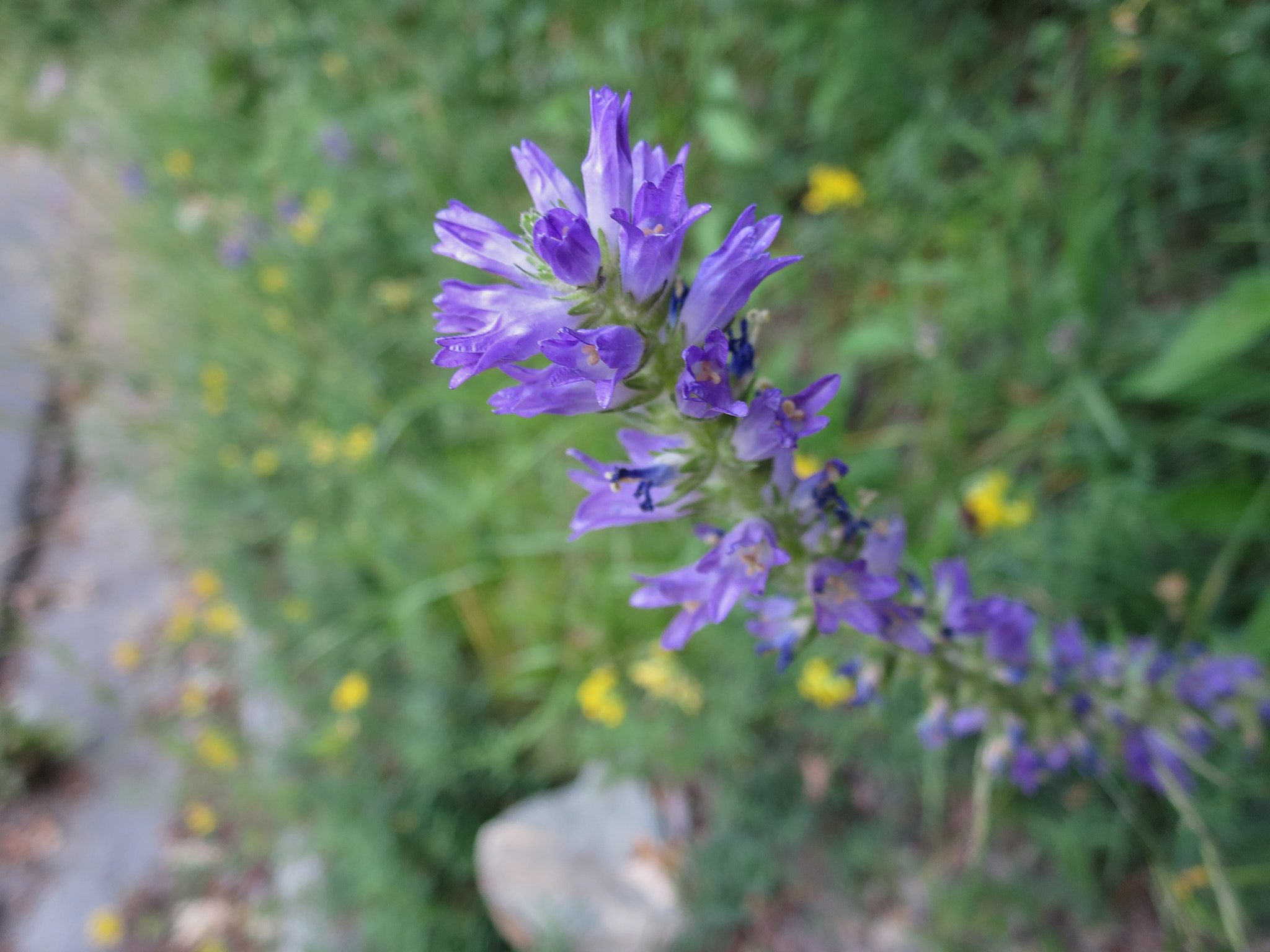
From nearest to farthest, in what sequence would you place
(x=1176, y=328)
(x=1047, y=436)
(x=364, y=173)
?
(x=1176, y=328)
(x=1047, y=436)
(x=364, y=173)

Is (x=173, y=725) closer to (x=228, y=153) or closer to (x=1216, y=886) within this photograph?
(x=228, y=153)

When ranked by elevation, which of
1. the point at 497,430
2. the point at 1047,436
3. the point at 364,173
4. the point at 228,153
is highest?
the point at 228,153

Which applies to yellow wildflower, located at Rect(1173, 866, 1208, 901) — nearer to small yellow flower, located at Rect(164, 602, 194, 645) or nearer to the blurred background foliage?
the blurred background foliage

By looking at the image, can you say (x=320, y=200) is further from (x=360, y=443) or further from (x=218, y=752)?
(x=218, y=752)

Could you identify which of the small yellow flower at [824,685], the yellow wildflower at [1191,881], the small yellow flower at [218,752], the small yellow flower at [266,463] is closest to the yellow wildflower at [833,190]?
the small yellow flower at [824,685]

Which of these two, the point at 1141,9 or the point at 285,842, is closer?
the point at 1141,9

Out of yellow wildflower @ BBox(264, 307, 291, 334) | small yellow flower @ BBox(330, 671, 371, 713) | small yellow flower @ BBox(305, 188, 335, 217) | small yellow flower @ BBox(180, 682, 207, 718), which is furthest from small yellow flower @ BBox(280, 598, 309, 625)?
small yellow flower @ BBox(305, 188, 335, 217)

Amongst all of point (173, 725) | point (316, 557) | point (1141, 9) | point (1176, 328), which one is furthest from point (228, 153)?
point (1176, 328)
